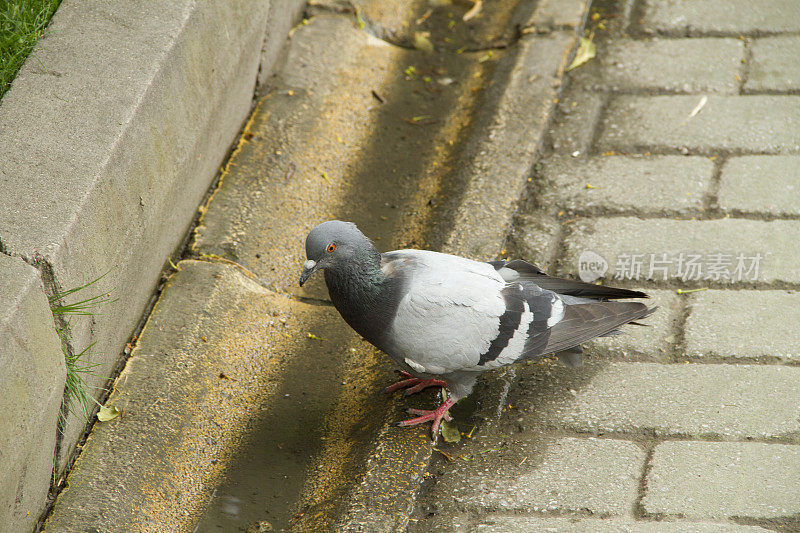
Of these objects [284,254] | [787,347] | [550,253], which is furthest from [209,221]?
[787,347]

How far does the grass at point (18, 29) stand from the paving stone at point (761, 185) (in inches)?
112

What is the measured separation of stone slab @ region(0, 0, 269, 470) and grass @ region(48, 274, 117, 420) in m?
0.03

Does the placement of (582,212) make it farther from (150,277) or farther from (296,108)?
(150,277)

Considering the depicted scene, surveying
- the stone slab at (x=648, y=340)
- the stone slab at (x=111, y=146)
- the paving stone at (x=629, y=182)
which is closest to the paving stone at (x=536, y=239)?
the paving stone at (x=629, y=182)

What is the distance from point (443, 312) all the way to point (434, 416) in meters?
0.39

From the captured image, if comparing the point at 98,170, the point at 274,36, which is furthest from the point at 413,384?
the point at 274,36

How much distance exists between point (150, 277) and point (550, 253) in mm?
1591

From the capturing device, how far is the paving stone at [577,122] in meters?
3.75

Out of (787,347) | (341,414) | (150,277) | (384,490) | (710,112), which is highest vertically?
(710,112)

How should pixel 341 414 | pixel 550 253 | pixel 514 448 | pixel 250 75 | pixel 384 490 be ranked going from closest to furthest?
pixel 384 490 < pixel 514 448 < pixel 341 414 < pixel 550 253 < pixel 250 75

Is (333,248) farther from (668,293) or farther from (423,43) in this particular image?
(423,43)

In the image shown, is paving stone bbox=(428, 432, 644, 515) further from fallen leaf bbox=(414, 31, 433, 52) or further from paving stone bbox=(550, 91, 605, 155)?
fallen leaf bbox=(414, 31, 433, 52)

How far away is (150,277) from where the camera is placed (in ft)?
9.60

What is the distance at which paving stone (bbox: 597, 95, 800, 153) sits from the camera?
3662 millimetres
